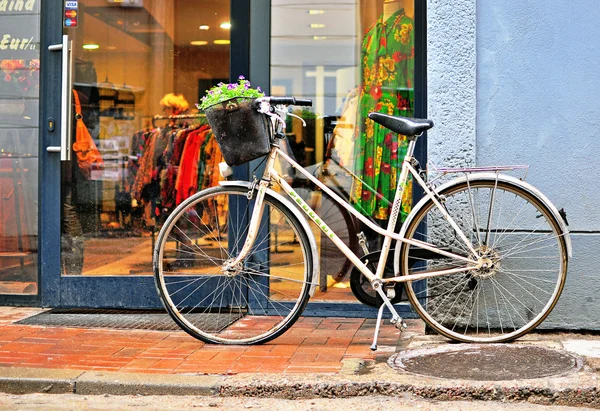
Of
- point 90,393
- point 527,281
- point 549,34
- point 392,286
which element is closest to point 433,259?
point 392,286

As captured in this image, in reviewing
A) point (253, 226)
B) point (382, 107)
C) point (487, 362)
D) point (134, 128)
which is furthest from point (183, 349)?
point (382, 107)

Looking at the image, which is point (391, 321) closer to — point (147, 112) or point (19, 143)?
point (147, 112)

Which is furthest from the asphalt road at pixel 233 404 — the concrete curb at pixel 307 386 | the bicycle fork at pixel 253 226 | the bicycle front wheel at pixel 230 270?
the bicycle fork at pixel 253 226

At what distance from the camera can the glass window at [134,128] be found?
6.19 m

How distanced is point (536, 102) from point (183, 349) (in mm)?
2535

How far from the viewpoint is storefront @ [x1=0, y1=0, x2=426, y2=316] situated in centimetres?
588

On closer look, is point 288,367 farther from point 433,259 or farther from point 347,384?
point 433,259

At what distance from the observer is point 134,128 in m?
6.34

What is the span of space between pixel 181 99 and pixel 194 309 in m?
1.53

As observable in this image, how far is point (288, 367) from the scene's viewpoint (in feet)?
14.7

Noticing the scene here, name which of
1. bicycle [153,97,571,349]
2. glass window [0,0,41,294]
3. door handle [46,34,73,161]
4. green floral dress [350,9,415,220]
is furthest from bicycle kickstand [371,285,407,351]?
glass window [0,0,41,294]

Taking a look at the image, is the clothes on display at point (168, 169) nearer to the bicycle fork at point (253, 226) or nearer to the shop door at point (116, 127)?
the shop door at point (116, 127)

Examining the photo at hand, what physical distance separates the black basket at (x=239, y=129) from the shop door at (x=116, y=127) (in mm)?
1210

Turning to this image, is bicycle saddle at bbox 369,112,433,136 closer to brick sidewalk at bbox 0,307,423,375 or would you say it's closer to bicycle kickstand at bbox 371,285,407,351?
bicycle kickstand at bbox 371,285,407,351
